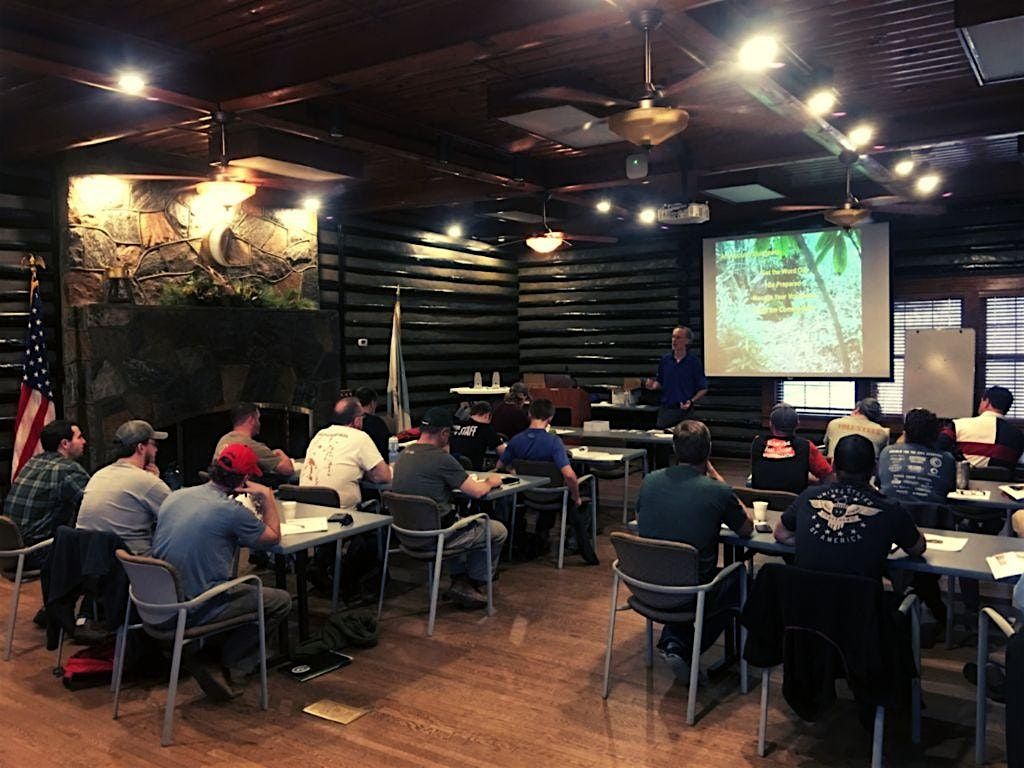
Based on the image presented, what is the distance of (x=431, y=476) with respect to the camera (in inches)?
215

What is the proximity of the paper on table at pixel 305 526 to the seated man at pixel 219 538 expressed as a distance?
0.96 ft

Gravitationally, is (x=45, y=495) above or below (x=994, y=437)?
below

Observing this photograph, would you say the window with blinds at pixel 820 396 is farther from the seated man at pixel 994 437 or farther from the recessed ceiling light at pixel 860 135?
the recessed ceiling light at pixel 860 135

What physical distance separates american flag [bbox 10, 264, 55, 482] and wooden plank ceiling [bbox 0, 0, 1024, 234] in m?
1.52

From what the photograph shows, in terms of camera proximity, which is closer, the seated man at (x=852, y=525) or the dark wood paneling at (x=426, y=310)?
the seated man at (x=852, y=525)

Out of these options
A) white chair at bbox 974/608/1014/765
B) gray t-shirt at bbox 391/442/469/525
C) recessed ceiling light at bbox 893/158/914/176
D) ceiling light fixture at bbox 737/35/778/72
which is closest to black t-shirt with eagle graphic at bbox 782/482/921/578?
white chair at bbox 974/608/1014/765

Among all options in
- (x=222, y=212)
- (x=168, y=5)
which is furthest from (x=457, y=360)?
(x=168, y=5)

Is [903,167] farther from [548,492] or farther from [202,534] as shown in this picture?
[202,534]

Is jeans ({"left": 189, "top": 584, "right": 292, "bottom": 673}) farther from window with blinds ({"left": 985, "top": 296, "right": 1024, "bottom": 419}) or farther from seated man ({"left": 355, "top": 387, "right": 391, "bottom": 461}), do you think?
window with blinds ({"left": 985, "top": 296, "right": 1024, "bottom": 419})

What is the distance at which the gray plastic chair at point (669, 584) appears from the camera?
153 inches

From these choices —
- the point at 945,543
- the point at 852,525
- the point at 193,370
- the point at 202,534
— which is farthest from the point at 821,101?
the point at 193,370

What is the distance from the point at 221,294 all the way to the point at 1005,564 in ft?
24.1

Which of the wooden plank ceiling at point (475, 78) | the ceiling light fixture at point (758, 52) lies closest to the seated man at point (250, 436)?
the wooden plank ceiling at point (475, 78)

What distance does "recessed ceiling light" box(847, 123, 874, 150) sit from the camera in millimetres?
6551
